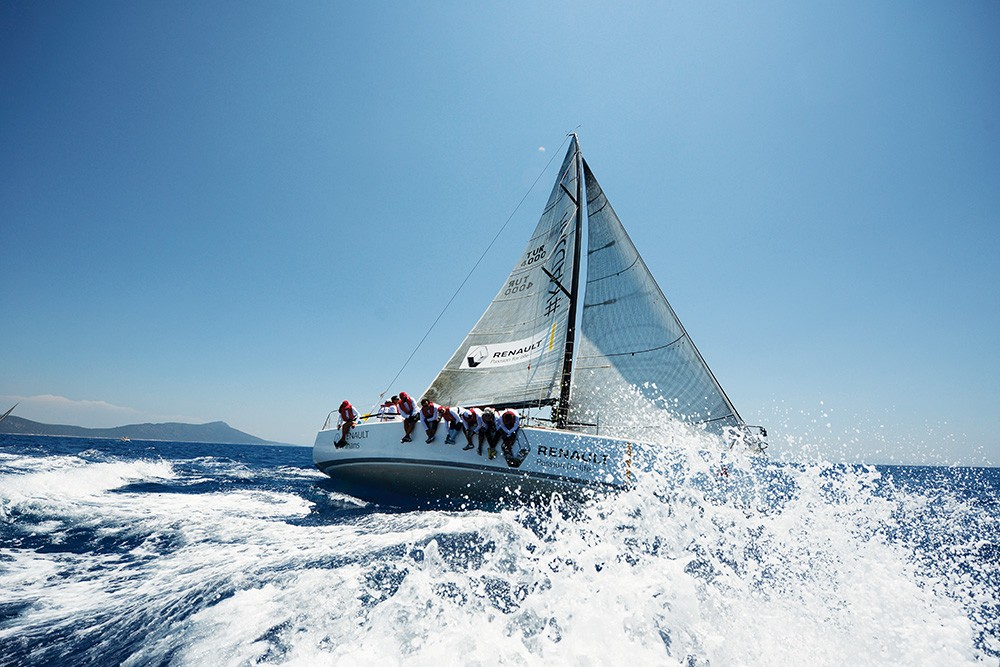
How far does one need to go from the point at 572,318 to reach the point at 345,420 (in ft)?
20.5

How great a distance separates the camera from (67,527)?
6.87 metres

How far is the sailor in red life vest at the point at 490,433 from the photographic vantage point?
8.14 metres

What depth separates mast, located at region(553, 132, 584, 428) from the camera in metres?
10.0

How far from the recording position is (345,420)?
35.3ft

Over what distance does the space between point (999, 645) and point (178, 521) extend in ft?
33.9

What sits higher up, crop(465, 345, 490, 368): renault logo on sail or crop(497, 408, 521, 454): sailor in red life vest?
crop(465, 345, 490, 368): renault logo on sail

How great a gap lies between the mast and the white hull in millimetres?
1485

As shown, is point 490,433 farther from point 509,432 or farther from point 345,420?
point 345,420

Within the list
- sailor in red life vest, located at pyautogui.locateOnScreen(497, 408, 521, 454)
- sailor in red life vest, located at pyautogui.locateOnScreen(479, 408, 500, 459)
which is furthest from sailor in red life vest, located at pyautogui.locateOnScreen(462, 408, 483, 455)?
sailor in red life vest, located at pyautogui.locateOnScreen(497, 408, 521, 454)

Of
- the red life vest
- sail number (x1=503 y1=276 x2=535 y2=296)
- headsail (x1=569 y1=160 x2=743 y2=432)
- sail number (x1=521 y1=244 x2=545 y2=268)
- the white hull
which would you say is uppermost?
sail number (x1=521 y1=244 x2=545 y2=268)

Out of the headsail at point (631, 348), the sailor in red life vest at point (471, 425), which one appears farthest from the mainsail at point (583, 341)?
the sailor in red life vest at point (471, 425)

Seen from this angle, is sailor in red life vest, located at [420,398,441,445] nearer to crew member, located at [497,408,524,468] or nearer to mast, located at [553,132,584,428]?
crew member, located at [497,408,524,468]

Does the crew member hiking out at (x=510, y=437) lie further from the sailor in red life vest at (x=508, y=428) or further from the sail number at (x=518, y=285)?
the sail number at (x=518, y=285)

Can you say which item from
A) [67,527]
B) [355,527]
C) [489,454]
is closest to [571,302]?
[489,454]
